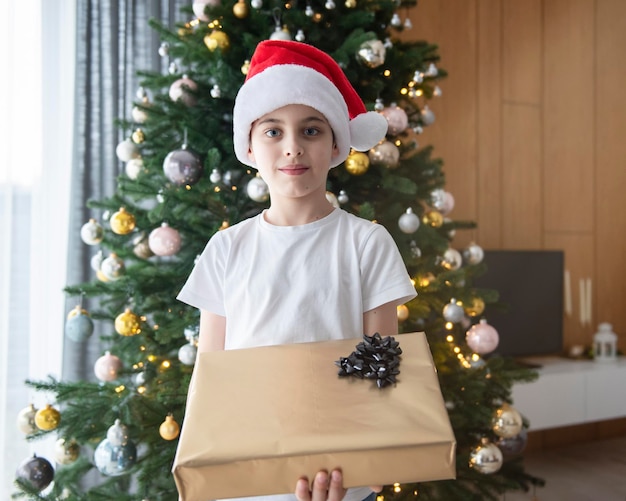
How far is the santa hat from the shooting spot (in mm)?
997

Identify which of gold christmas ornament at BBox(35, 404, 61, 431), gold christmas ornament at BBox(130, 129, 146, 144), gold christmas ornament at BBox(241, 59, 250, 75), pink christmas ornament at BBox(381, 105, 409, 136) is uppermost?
gold christmas ornament at BBox(241, 59, 250, 75)

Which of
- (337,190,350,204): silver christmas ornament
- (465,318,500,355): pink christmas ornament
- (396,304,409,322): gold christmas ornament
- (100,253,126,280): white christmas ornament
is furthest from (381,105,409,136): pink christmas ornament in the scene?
(100,253,126,280): white christmas ornament

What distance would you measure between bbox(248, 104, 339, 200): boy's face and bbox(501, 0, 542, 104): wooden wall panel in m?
2.62

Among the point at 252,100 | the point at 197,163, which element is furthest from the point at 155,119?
the point at 252,100

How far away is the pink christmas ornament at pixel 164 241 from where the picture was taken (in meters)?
1.53

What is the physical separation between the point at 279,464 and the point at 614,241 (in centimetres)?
348

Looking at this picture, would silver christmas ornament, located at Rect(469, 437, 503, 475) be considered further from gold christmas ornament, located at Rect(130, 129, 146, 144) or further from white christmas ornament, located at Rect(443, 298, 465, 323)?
gold christmas ornament, located at Rect(130, 129, 146, 144)

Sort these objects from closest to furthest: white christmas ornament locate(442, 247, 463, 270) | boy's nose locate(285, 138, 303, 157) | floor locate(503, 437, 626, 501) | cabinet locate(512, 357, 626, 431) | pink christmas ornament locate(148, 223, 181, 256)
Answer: boy's nose locate(285, 138, 303, 157) < pink christmas ornament locate(148, 223, 181, 256) < white christmas ornament locate(442, 247, 463, 270) < floor locate(503, 437, 626, 501) < cabinet locate(512, 357, 626, 431)

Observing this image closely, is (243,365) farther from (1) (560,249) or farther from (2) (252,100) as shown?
(1) (560,249)

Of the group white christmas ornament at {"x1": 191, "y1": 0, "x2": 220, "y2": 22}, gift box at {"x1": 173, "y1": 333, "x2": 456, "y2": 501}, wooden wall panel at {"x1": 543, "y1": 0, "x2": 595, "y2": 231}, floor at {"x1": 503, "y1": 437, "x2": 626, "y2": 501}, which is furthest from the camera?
wooden wall panel at {"x1": 543, "y1": 0, "x2": 595, "y2": 231}

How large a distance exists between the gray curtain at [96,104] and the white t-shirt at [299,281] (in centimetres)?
129

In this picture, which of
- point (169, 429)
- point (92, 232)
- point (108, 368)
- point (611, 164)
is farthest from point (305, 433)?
point (611, 164)

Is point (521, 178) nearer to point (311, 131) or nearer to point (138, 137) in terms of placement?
point (138, 137)

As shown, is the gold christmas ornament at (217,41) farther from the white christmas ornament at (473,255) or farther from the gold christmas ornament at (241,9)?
the white christmas ornament at (473,255)
